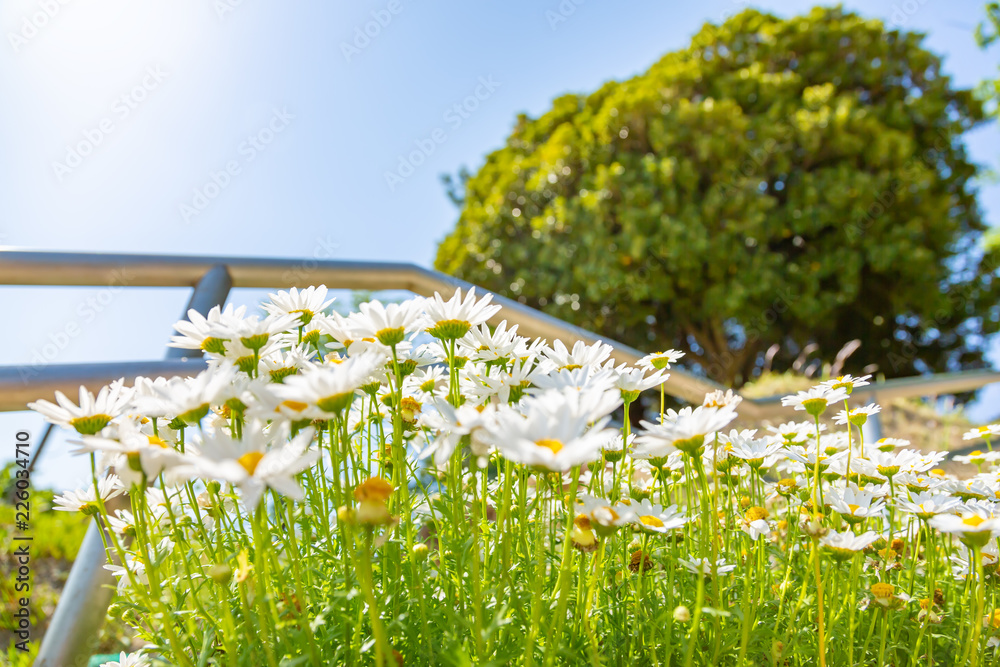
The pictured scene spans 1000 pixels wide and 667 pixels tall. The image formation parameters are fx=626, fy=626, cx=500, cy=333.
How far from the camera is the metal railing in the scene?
86 centimetres

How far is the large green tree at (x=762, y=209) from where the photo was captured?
6.79 meters

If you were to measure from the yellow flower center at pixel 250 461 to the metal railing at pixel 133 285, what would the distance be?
1.68 feet

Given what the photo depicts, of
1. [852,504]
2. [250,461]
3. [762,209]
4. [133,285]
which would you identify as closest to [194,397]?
[250,461]

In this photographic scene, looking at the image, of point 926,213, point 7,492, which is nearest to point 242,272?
point 7,492

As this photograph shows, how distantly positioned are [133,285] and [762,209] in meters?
6.69

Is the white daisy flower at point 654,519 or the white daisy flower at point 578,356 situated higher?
the white daisy flower at point 578,356

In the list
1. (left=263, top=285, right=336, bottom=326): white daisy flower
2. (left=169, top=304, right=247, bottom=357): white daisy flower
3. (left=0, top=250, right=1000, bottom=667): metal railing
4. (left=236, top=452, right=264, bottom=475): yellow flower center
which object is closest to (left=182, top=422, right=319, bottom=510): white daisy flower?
(left=236, top=452, right=264, bottom=475): yellow flower center

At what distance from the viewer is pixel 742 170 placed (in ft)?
23.2

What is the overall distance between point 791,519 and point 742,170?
6955 millimetres

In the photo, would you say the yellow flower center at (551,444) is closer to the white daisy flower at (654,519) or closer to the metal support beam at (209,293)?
the white daisy flower at (654,519)

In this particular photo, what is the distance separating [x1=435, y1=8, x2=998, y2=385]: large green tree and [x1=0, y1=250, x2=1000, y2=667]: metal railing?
5.25m

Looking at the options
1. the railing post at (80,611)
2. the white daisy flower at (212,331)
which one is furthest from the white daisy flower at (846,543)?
the railing post at (80,611)

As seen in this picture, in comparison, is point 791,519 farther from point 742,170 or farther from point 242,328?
point 742,170

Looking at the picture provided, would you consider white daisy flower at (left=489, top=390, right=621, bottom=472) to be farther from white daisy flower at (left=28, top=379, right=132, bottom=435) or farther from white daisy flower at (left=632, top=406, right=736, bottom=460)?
white daisy flower at (left=28, top=379, right=132, bottom=435)
